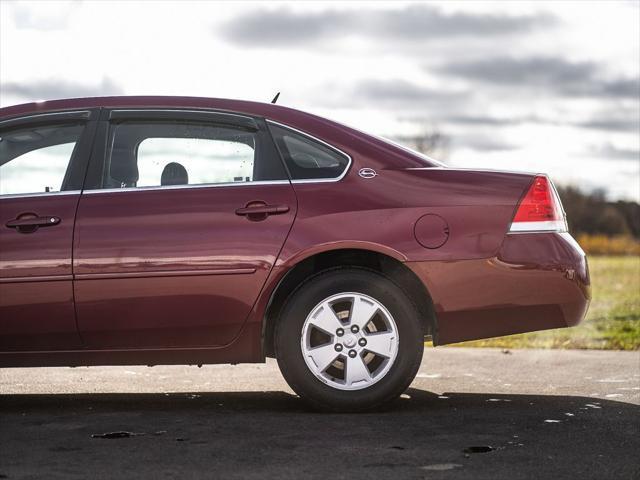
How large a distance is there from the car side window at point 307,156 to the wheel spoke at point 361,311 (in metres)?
0.69

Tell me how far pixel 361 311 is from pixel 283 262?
496mm

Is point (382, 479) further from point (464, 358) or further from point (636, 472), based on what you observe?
point (464, 358)

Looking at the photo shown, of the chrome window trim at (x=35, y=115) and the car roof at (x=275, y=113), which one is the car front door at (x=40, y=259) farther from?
the car roof at (x=275, y=113)

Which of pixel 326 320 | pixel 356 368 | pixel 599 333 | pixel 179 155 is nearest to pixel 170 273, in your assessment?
pixel 179 155

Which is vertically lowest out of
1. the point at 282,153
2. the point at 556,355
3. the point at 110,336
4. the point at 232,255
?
the point at 556,355

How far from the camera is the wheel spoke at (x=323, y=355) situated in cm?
576

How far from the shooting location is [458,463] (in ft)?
14.7

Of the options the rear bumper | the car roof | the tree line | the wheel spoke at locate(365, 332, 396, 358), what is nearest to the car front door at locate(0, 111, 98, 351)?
the car roof

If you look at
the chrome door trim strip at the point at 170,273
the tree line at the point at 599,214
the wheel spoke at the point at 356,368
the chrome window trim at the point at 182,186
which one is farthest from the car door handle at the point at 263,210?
the tree line at the point at 599,214

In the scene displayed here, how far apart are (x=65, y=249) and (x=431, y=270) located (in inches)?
76.3

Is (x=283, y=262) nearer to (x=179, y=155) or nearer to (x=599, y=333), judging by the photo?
(x=179, y=155)

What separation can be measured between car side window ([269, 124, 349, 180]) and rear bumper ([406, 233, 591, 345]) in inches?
26.7

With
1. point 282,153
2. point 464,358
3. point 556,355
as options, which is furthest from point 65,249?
point 556,355

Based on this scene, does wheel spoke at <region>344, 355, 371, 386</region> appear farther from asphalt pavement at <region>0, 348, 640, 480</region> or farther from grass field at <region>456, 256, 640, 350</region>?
grass field at <region>456, 256, 640, 350</region>
